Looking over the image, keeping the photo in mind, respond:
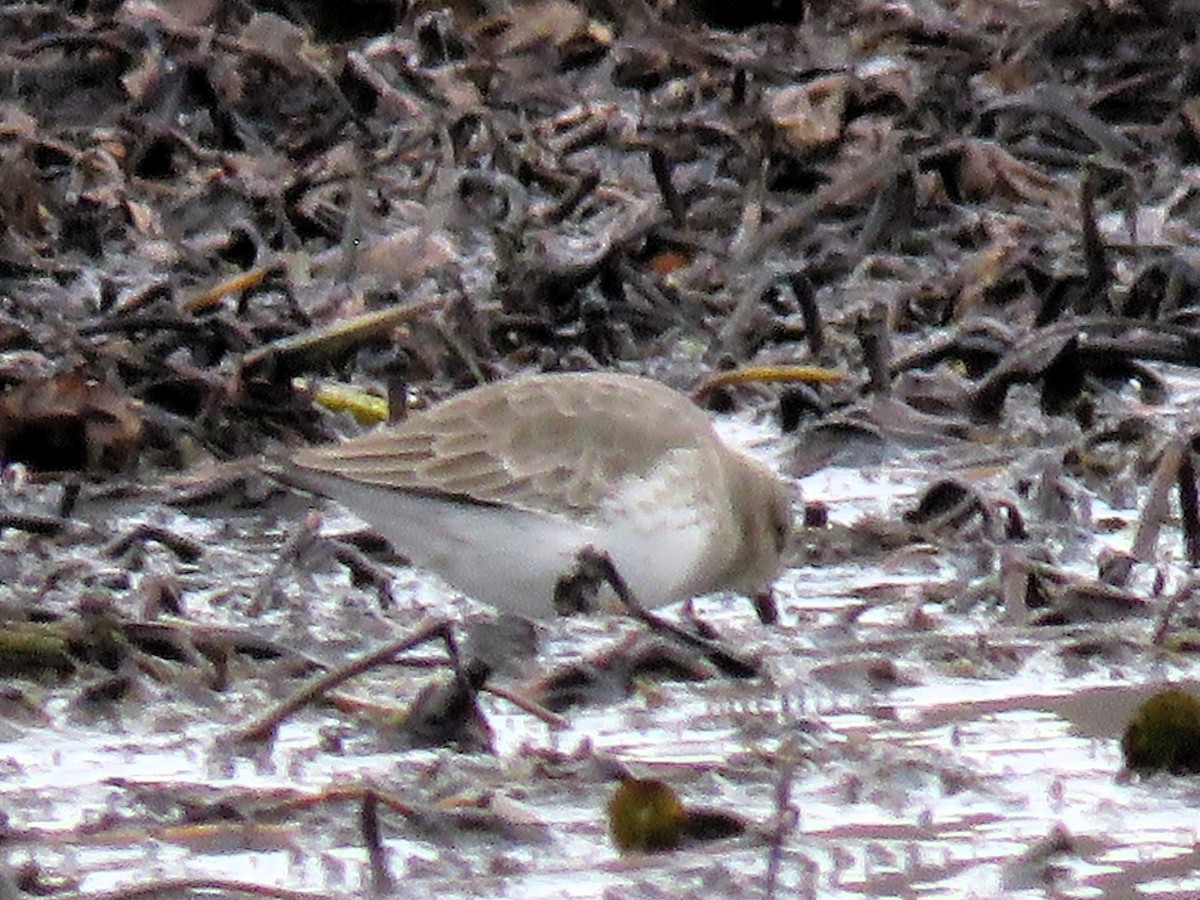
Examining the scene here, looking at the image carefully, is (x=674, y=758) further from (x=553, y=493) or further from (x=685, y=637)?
(x=553, y=493)

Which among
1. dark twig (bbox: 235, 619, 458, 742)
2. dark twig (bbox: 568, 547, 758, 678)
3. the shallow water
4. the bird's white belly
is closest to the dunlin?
the bird's white belly

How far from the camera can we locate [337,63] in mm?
8266

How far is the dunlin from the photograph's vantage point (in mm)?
5211

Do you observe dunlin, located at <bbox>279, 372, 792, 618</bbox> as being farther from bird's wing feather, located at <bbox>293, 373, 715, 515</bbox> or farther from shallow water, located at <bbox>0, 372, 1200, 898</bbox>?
shallow water, located at <bbox>0, 372, 1200, 898</bbox>

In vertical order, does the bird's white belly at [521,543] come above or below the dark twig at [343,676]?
below

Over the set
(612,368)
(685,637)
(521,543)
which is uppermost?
(685,637)

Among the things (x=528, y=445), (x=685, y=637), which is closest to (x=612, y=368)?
(x=528, y=445)

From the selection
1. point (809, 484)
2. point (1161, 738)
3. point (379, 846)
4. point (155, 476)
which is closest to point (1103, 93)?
point (809, 484)

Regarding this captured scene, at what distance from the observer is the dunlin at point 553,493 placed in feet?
17.1

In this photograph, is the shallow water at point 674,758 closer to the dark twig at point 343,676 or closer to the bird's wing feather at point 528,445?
the dark twig at point 343,676

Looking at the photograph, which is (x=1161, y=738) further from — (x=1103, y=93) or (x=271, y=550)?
(x=1103, y=93)

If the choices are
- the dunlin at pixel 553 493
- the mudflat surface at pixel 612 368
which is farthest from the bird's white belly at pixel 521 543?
the mudflat surface at pixel 612 368

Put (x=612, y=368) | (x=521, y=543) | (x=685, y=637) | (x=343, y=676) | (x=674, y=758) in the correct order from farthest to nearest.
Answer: (x=612, y=368) → (x=521, y=543) → (x=685, y=637) → (x=674, y=758) → (x=343, y=676)

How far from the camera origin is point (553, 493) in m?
5.32
